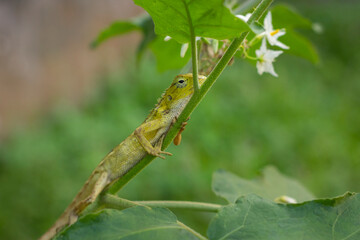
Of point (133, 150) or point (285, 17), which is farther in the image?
point (285, 17)

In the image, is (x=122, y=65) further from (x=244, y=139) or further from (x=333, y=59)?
(x=333, y=59)

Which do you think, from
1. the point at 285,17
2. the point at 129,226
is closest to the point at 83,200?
the point at 129,226

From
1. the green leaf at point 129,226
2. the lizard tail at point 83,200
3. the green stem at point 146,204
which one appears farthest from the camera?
the lizard tail at point 83,200

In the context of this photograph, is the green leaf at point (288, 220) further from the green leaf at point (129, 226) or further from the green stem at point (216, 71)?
the green stem at point (216, 71)

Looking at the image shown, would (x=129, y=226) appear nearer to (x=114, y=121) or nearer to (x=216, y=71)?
(x=216, y=71)

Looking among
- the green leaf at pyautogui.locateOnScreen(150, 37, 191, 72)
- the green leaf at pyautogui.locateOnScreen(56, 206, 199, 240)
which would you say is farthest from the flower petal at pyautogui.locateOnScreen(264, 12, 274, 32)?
the green leaf at pyautogui.locateOnScreen(56, 206, 199, 240)

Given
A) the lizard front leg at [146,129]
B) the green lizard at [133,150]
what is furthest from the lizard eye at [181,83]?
the lizard front leg at [146,129]

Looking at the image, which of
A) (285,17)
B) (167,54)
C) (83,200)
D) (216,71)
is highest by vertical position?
(285,17)
